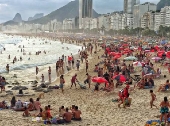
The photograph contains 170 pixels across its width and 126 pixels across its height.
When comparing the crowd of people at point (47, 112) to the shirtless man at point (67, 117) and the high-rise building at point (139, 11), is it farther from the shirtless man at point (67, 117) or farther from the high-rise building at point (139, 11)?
the high-rise building at point (139, 11)

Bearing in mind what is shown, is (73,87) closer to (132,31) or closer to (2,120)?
(2,120)

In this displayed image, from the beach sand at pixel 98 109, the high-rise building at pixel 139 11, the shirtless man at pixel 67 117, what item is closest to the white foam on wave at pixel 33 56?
the beach sand at pixel 98 109

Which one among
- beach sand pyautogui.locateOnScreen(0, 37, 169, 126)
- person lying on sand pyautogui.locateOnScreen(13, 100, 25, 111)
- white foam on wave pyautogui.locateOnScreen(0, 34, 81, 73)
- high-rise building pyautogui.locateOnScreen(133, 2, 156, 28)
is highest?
high-rise building pyautogui.locateOnScreen(133, 2, 156, 28)

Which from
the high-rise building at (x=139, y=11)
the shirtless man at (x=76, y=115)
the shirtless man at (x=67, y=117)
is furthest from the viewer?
the high-rise building at (x=139, y=11)

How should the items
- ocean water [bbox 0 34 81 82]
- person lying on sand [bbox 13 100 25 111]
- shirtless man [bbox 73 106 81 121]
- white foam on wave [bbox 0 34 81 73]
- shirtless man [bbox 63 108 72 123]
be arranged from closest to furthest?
shirtless man [bbox 63 108 72 123] < shirtless man [bbox 73 106 81 121] < person lying on sand [bbox 13 100 25 111] < ocean water [bbox 0 34 81 82] < white foam on wave [bbox 0 34 81 73]

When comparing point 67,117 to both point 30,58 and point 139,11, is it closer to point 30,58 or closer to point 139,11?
point 30,58

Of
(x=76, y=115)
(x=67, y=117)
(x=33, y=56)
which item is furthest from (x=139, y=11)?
(x=67, y=117)

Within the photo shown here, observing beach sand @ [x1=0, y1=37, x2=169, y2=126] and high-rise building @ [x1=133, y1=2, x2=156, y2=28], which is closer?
beach sand @ [x1=0, y1=37, x2=169, y2=126]

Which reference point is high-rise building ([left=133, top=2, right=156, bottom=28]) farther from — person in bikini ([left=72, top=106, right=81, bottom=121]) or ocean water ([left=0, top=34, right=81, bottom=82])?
person in bikini ([left=72, top=106, right=81, bottom=121])

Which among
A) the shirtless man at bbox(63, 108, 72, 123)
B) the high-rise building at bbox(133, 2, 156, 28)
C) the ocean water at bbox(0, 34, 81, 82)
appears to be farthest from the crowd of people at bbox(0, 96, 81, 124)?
the high-rise building at bbox(133, 2, 156, 28)
